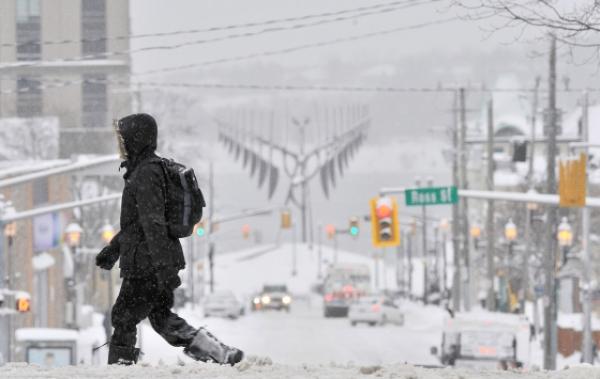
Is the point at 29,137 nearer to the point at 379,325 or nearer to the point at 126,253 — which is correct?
the point at 379,325

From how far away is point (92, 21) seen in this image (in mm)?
64250

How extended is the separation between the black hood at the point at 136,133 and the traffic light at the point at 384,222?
29.6m

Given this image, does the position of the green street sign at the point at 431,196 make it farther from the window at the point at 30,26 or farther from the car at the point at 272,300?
the car at the point at 272,300

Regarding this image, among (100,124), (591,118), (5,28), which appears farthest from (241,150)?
(5,28)

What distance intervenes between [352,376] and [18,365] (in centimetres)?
294

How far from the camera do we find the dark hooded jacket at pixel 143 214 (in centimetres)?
1185

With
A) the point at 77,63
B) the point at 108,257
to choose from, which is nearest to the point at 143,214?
the point at 108,257

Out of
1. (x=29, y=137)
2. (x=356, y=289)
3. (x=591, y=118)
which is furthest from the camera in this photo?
(x=591, y=118)

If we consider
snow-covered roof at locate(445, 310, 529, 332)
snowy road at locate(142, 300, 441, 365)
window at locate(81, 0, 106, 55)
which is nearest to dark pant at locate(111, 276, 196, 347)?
snowy road at locate(142, 300, 441, 365)

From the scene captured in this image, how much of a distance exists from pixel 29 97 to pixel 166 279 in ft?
179

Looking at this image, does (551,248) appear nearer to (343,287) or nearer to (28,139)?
(28,139)

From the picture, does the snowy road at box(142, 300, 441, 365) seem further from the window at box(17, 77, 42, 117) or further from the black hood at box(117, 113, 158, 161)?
the black hood at box(117, 113, 158, 161)

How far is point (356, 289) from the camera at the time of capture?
93.1 meters

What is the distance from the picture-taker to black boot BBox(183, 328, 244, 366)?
12195mm
